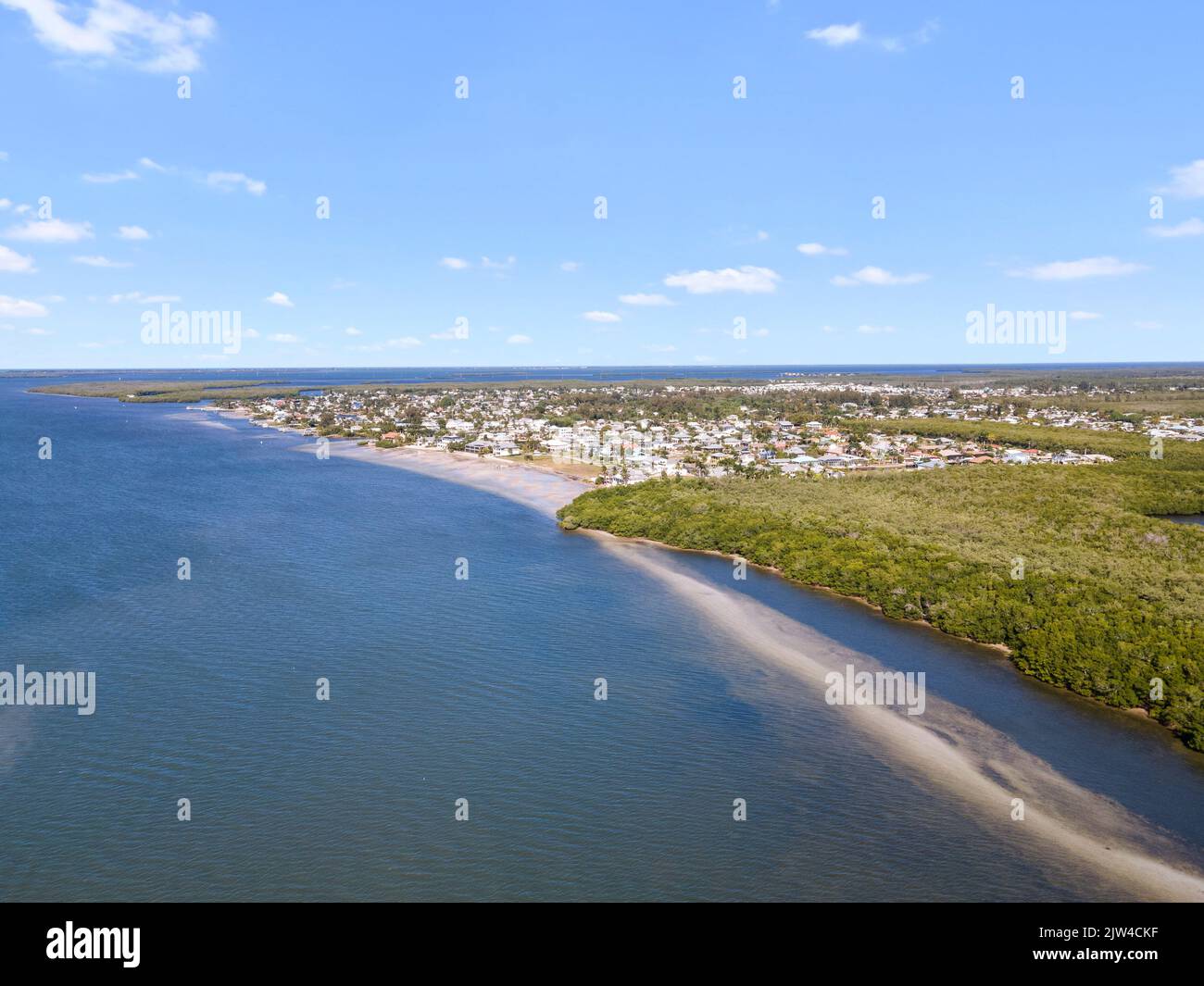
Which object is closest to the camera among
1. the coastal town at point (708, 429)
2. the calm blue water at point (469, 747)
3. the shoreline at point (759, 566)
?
the calm blue water at point (469, 747)

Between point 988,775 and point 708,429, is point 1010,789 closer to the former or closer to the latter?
point 988,775

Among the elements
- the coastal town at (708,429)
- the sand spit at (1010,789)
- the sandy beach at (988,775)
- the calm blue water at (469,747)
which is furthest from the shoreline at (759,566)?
the sand spit at (1010,789)

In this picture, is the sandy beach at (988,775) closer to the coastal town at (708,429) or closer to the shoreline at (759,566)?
the shoreline at (759,566)

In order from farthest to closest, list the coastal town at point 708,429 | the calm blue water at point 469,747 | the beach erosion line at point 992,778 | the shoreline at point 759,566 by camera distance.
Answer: the coastal town at point 708,429 < the shoreline at point 759,566 < the beach erosion line at point 992,778 < the calm blue water at point 469,747

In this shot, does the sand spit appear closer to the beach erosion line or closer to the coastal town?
the beach erosion line

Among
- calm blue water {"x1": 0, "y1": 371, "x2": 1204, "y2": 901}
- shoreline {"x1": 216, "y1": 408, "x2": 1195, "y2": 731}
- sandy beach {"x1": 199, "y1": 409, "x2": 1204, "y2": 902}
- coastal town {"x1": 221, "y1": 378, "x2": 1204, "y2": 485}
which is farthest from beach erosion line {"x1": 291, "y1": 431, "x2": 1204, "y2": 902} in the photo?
coastal town {"x1": 221, "y1": 378, "x2": 1204, "y2": 485}
